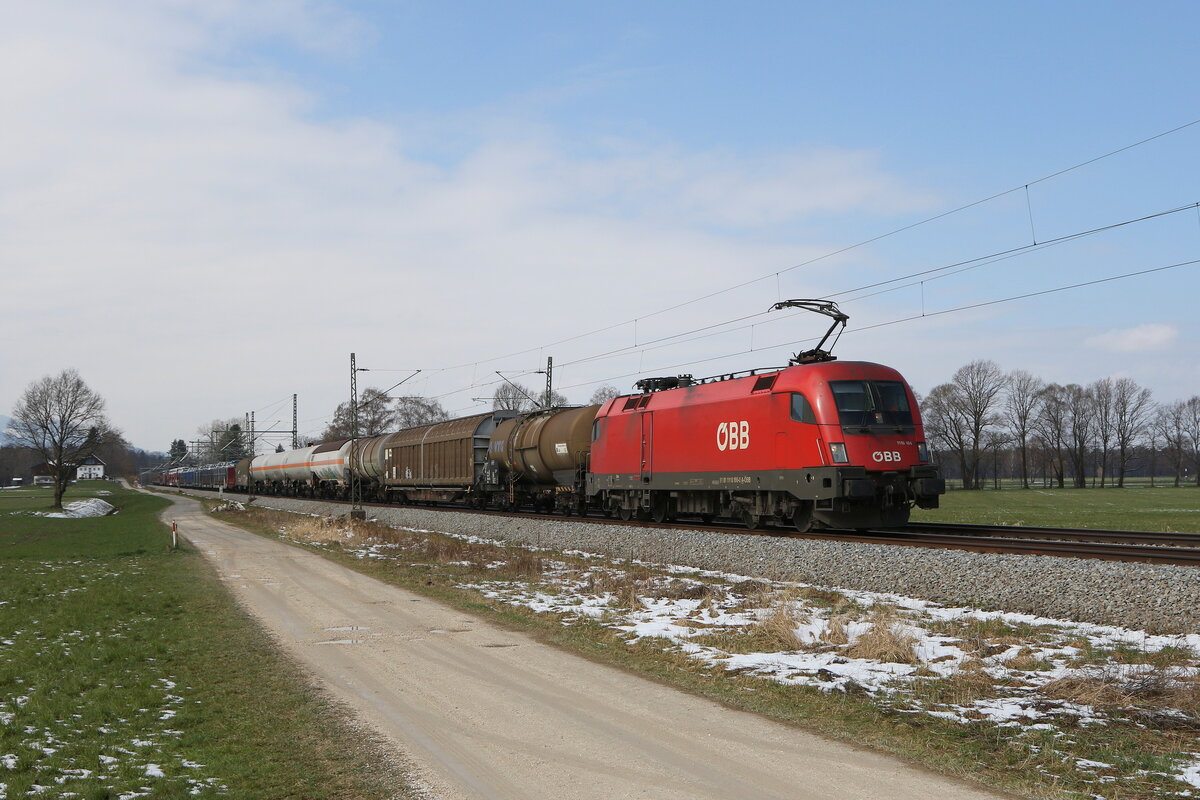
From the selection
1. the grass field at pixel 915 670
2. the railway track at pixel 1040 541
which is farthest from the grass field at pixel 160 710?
the railway track at pixel 1040 541

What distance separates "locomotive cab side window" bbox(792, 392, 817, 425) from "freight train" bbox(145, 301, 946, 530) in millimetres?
32

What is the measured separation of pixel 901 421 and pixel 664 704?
12.8 meters

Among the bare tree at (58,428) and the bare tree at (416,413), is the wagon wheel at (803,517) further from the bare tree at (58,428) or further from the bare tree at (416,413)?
the bare tree at (416,413)

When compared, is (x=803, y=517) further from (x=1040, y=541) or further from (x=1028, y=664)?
(x=1028, y=664)

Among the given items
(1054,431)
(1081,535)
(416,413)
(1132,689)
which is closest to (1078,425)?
(1054,431)

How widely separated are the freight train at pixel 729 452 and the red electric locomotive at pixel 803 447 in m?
0.03

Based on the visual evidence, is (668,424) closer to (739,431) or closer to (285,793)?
(739,431)

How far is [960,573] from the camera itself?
1347 centimetres

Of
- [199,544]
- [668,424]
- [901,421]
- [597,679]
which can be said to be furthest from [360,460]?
[597,679]

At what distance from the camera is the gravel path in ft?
36.3

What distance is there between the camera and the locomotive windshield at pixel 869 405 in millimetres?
18859

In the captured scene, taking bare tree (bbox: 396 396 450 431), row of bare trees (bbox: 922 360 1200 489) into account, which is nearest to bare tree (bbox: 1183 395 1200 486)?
row of bare trees (bbox: 922 360 1200 489)

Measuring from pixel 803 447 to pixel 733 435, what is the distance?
8.67 ft

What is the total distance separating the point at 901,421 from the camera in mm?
19375
